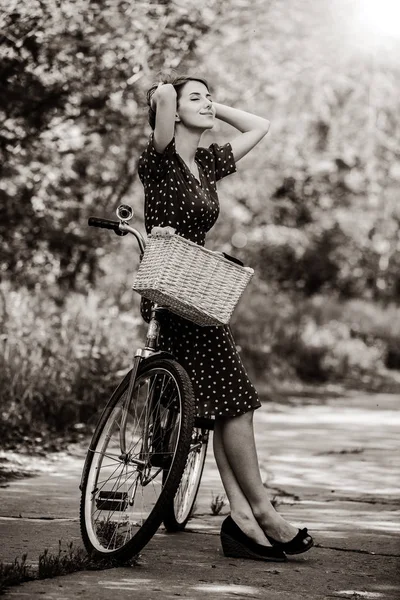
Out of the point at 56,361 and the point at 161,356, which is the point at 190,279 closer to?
the point at 161,356

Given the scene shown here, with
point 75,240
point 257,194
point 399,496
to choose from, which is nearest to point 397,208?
point 257,194

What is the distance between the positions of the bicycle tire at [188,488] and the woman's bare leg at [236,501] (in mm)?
294

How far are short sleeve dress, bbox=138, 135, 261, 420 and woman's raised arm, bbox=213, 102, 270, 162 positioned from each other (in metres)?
0.32

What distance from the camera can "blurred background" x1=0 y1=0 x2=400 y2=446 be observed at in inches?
295

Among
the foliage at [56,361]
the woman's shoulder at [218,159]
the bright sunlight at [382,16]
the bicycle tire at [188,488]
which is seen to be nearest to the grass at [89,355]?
the foliage at [56,361]

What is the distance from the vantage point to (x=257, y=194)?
559 inches

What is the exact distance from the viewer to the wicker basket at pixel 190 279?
12.3 feet

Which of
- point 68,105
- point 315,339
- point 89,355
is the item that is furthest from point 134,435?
point 315,339

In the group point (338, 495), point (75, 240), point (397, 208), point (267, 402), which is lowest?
point (338, 495)

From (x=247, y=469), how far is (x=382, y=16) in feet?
25.3

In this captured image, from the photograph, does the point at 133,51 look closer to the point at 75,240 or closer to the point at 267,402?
the point at 75,240

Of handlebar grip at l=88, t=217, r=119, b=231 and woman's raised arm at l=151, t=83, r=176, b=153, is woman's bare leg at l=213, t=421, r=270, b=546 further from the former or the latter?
woman's raised arm at l=151, t=83, r=176, b=153

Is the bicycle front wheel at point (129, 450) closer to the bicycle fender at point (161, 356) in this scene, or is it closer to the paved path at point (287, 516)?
the bicycle fender at point (161, 356)

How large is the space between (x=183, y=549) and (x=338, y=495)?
165cm
